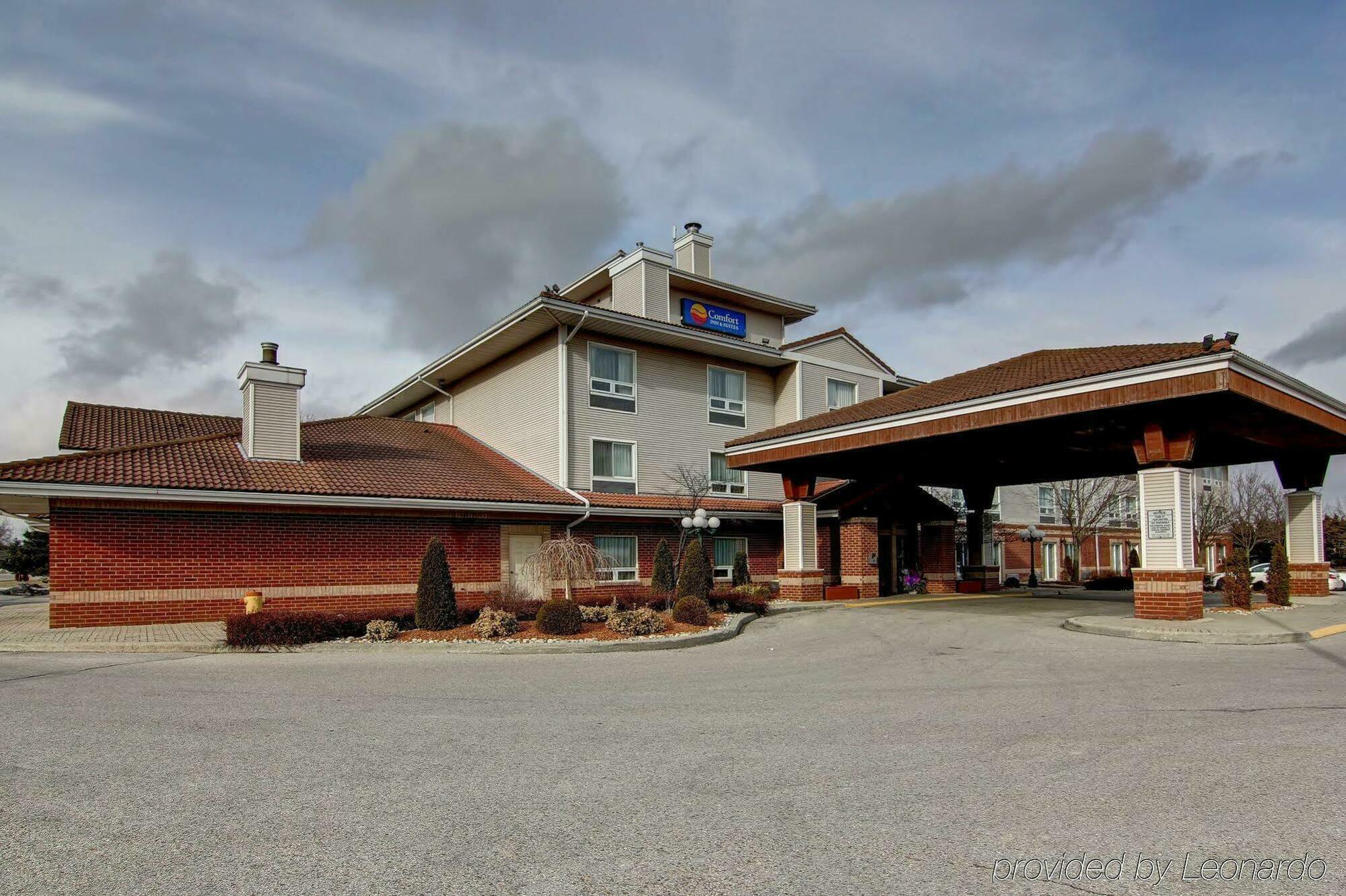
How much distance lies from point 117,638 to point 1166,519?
1817 centimetres

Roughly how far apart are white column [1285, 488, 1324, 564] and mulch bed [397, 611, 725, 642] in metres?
16.9

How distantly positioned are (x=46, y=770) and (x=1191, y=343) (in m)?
17.4

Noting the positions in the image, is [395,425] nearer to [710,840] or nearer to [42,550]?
[710,840]

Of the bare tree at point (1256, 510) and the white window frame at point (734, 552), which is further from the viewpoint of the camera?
the bare tree at point (1256, 510)

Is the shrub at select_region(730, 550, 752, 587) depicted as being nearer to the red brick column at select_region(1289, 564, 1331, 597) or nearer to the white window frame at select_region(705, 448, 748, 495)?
the white window frame at select_region(705, 448, 748, 495)

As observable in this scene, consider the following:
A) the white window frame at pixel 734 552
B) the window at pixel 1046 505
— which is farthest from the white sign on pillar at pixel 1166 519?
the window at pixel 1046 505

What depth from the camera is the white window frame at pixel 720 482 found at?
94.6 feet

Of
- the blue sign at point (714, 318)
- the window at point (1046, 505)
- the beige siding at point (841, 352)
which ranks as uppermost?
the blue sign at point (714, 318)

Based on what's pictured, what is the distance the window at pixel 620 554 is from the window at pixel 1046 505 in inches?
1229

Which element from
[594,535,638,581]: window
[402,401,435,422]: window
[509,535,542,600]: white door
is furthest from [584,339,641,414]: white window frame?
[402,401,435,422]: window

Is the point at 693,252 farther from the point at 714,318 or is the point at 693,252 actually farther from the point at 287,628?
the point at 287,628

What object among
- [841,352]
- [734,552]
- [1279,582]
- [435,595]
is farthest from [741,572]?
[1279,582]

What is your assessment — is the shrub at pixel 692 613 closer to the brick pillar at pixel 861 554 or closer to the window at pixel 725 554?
the window at pixel 725 554

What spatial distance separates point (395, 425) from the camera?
29250 millimetres
